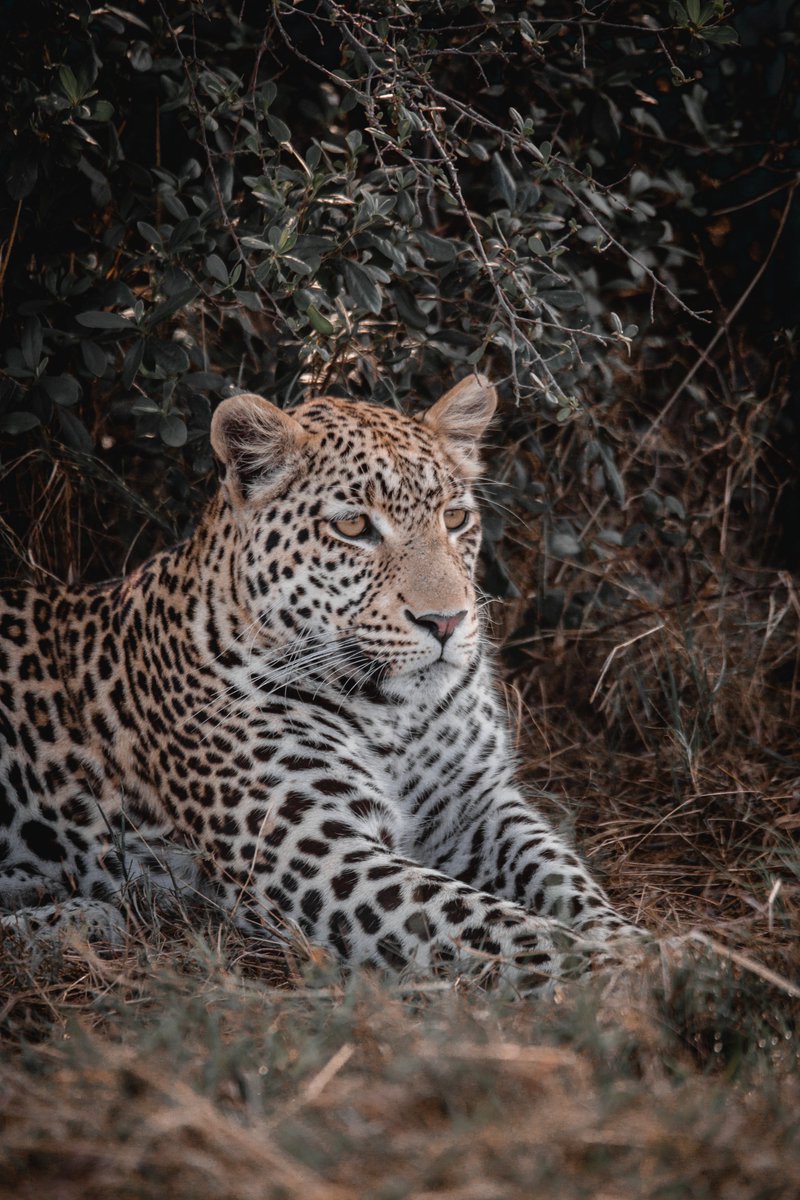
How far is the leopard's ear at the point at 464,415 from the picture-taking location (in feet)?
15.9

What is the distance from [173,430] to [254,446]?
0.88 meters

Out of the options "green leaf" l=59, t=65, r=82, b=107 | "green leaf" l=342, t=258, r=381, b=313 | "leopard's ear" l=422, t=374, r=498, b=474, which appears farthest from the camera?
"green leaf" l=342, t=258, r=381, b=313

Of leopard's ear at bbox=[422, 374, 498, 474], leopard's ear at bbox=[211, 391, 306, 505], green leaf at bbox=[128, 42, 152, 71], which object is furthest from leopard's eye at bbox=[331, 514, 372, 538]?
green leaf at bbox=[128, 42, 152, 71]

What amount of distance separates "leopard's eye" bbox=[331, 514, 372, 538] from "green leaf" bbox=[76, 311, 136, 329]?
4.40 feet

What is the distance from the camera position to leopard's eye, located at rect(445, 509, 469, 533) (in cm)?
457

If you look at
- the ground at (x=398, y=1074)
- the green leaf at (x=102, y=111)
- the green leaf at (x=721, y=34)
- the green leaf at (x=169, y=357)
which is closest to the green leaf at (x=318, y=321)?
the green leaf at (x=169, y=357)

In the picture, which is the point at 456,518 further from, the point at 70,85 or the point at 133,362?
the point at 70,85

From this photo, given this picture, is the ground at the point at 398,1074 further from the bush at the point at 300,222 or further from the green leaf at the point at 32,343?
the green leaf at the point at 32,343

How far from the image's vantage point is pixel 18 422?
17.2 ft

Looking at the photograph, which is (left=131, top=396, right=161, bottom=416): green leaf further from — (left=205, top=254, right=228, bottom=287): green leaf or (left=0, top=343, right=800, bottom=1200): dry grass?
(left=0, top=343, right=800, bottom=1200): dry grass

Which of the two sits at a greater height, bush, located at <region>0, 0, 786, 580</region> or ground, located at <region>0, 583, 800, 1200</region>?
bush, located at <region>0, 0, 786, 580</region>

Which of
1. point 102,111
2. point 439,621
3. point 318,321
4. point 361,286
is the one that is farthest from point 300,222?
point 439,621

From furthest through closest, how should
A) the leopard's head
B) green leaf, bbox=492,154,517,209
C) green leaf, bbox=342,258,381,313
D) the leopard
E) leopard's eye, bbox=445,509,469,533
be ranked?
1. green leaf, bbox=492,154,517,209
2. green leaf, bbox=342,258,381,313
3. leopard's eye, bbox=445,509,469,533
4. the leopard's head
5. the leopard

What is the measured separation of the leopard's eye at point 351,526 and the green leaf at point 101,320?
1.34 meters
